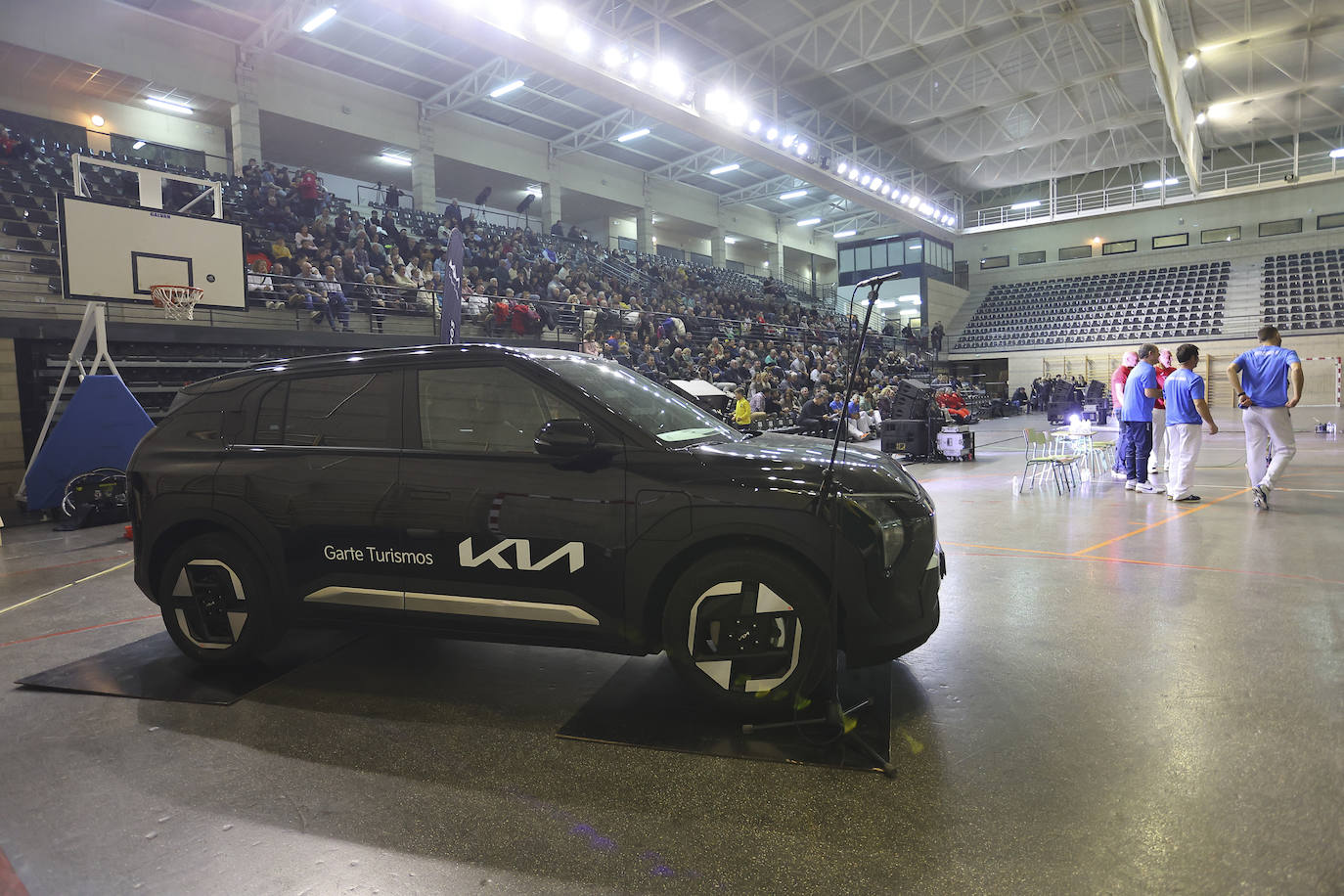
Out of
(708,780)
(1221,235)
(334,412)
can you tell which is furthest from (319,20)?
(1221,235)

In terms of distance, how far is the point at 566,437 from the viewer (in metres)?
3.03

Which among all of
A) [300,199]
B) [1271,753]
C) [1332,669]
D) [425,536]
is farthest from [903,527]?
[300,199]

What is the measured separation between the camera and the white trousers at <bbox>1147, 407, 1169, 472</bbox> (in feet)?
30.9

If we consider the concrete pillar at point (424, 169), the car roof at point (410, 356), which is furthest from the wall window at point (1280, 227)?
the car roof at point (410, 356)

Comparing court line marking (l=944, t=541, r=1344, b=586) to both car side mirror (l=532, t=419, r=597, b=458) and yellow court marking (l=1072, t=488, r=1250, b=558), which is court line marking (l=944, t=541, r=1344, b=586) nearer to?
yellow court marking (l=1072, t=488, r=1250, b=558)

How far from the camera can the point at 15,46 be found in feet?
57.4

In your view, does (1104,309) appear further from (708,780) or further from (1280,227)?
(708,780)

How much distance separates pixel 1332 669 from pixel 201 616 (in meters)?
5.61

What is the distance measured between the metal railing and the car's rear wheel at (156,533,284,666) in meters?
36.5

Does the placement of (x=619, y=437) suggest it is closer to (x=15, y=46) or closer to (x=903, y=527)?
(x=903, y=527)

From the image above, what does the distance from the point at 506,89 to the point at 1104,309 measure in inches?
1197

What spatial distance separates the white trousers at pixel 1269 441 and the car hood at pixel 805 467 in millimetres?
6632

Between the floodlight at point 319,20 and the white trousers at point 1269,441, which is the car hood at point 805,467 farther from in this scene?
the floodlight at point 319,20

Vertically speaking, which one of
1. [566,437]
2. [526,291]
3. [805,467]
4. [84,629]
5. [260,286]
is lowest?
[84,629]
